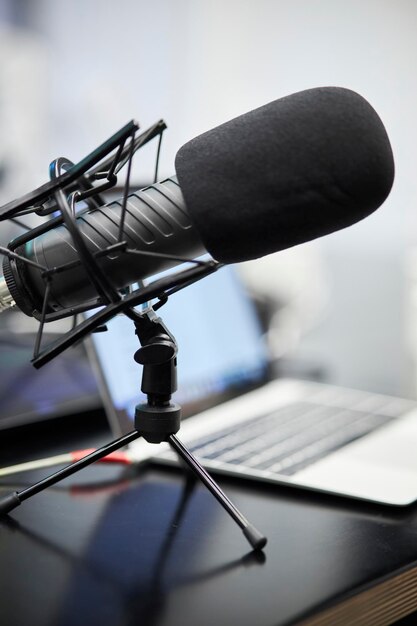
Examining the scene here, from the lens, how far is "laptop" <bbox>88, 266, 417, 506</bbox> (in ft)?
2.30

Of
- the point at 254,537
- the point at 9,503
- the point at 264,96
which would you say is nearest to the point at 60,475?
the point at 9,503

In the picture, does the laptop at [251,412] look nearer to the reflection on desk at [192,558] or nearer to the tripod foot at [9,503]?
the reflection on desk at [192,558]

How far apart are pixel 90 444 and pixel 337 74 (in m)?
0.97

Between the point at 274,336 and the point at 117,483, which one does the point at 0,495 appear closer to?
the point at 117,483

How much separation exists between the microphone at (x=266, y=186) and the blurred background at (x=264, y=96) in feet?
1.41

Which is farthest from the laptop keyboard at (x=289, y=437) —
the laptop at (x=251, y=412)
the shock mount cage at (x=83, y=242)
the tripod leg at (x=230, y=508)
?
the shock mount cage at (x=83, y=242)

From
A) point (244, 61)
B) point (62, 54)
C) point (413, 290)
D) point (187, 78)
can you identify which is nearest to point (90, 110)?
point (62, 54)

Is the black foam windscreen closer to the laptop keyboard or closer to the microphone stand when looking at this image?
the microphone stand

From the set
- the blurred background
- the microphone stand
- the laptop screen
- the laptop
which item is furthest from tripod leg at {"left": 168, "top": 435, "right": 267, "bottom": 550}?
the blurred background

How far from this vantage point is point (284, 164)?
0.46 meters

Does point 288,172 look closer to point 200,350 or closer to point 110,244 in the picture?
point 110,244

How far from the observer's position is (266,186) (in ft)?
1.53

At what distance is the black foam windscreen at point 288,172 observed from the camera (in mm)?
464

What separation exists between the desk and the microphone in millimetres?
189
